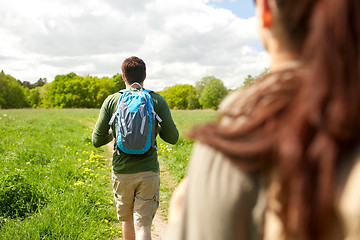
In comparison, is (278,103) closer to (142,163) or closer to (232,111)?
(232,111)

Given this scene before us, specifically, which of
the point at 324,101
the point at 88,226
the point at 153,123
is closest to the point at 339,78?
the point at 324,101

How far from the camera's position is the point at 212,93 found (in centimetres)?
9544

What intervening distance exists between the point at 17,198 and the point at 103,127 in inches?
98.2

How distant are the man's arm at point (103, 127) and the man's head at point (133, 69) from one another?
14.2 inches

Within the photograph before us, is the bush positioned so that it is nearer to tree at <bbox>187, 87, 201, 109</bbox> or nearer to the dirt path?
the dirt path

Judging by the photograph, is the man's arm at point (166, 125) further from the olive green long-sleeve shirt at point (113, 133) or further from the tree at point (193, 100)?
the tree at point (193, 100)

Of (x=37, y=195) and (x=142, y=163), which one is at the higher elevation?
(x=142, y=163)

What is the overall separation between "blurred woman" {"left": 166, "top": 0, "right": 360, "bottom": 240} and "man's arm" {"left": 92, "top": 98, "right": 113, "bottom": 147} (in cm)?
262

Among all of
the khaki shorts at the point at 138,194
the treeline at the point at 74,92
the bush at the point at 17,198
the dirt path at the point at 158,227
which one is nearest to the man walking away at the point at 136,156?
the khaki shorts at the point at 138,194

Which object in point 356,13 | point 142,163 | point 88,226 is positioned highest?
point 356,13

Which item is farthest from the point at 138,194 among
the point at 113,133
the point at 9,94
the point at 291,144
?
the point at 9,94

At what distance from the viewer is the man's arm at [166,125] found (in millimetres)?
3387

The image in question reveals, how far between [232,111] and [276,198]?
24cm

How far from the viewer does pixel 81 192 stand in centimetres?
539
